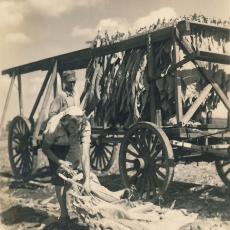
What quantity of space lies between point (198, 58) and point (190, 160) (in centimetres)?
181

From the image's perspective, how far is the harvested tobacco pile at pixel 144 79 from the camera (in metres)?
7.23

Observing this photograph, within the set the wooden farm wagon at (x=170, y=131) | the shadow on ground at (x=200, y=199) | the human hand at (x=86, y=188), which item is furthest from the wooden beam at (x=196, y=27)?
the human hand at (x=86, y=188)

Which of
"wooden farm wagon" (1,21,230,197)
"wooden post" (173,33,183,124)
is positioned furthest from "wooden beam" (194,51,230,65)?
"wooden post" (173,33,183,124)

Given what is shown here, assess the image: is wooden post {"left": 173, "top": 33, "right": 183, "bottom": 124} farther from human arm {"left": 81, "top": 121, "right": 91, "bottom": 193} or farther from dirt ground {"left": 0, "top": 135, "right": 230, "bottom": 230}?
human arm {"left": 81, "top": 121, "right": 91, "bottom": 193}

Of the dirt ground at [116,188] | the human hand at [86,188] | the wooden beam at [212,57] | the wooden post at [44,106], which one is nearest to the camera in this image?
the human hand at [86,188]

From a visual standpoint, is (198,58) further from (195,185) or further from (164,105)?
(195,185)

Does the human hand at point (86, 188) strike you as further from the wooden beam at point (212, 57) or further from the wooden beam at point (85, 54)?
the wooden beam at point (85, 54)

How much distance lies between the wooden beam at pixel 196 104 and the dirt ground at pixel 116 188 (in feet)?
4.33

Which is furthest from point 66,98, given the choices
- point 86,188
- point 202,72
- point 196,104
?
point 202,72

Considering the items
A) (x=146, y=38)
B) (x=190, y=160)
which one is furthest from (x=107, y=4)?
(x=190, y=160)

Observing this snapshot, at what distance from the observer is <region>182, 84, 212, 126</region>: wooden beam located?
22.2ft

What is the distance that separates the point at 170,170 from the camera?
21.6 feet

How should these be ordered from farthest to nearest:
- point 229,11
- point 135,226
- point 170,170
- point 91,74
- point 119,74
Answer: point 91,74 → point 119,74 → point 170,170 → point 229,11 → point 135,226

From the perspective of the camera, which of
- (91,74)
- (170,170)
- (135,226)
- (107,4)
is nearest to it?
(135,226)
